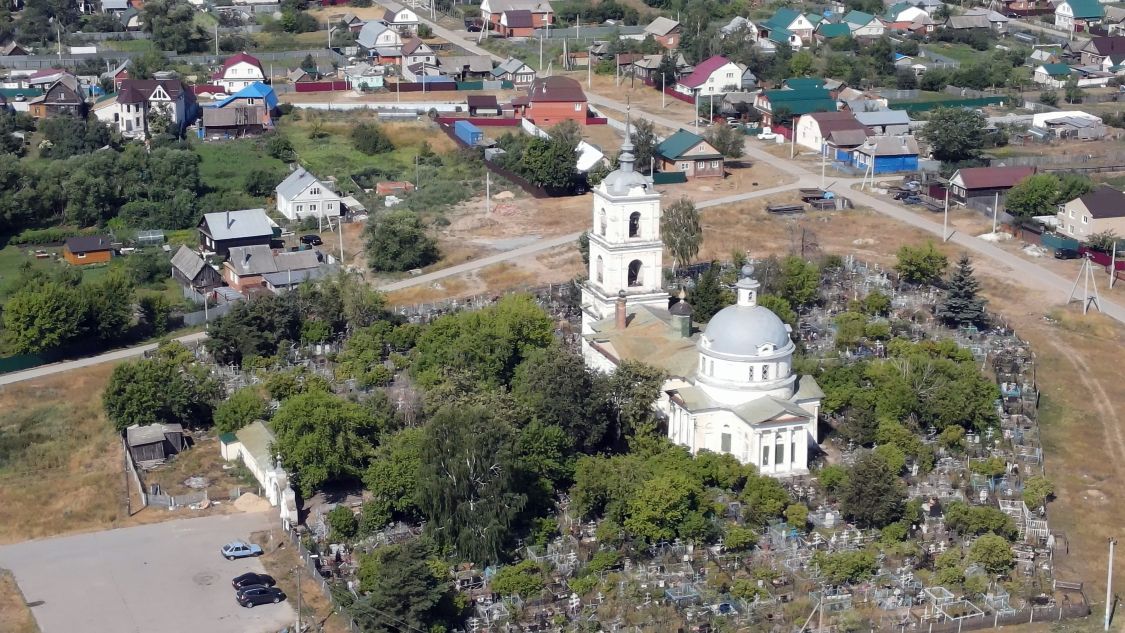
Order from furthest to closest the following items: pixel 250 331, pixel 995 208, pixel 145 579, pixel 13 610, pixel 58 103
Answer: pixel 58 103 → pixel 995 208 → pixel 250 331 → pixel 145 579 → pixel 13 610

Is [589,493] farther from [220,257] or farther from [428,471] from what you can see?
[220,257]

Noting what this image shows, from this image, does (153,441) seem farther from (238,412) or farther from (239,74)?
(239,74)

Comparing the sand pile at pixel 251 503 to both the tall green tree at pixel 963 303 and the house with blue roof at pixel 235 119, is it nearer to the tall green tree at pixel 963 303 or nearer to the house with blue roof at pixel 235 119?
the tall green tree at pixel 963 303

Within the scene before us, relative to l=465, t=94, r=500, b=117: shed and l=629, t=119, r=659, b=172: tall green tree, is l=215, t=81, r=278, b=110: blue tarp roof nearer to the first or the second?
l=465, t=94, r=500, b=117: shed

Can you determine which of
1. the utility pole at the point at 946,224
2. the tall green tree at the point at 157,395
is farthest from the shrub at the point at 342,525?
the utility pole at the point at 946,224

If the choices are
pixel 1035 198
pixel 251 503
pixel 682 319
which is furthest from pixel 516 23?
pixel 251 503
